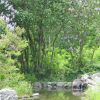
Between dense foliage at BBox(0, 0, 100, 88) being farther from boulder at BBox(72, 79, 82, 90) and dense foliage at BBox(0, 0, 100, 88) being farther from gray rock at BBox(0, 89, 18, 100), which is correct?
gray rock at BBox(0, 89, 18, 100)

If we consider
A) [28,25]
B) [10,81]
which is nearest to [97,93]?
[10,81]

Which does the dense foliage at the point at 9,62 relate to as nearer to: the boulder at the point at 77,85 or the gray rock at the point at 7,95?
the gray rock at the point at 7,95

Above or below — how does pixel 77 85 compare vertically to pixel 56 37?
below

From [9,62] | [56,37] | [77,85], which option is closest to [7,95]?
[9,62]

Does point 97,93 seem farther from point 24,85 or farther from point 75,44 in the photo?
point 75,44

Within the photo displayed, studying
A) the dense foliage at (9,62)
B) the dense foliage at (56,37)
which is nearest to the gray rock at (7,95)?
the dense foliage at (9,62)

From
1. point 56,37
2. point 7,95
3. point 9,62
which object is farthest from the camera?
point 56,37

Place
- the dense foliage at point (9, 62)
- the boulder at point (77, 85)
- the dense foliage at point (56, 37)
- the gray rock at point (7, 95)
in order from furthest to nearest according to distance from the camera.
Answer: the dense foliage at point (56, 37)
the boulder at point (77, 85)
the dense foliage at point (9, 62)
the gray rock at point (7, 95)

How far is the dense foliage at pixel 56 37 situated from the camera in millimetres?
26547

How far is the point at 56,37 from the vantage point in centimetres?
2941

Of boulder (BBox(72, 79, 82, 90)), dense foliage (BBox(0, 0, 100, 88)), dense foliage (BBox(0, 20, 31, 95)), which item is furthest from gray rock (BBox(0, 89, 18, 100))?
dense foliage (BBox(0, 0, 100, 88))

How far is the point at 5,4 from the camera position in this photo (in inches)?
1059

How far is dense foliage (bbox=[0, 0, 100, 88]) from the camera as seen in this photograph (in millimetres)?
26547

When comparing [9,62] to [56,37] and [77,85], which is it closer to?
[77,85]
